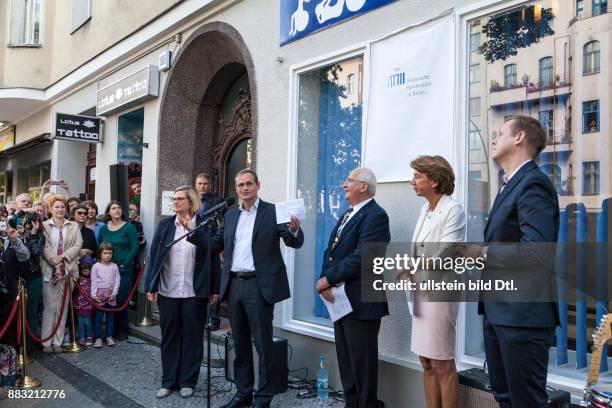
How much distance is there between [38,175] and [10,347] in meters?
10.9

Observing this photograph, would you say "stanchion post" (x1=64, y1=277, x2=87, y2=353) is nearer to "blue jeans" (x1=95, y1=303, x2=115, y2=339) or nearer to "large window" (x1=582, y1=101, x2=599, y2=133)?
"blue jeans" (x1=95, y1=303, x2=115, y2=339)

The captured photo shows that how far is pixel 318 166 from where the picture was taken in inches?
230

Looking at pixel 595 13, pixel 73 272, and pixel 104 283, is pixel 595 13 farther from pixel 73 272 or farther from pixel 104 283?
pixel 73 272

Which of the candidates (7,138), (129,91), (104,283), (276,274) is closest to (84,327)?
(104,283)

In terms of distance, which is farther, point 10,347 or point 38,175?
point 38,175

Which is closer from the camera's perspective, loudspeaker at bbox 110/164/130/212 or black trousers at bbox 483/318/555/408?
black trousers at bbox 483/318/555/408

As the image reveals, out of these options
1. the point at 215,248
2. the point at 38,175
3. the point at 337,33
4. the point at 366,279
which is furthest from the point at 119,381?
the point at 38,175

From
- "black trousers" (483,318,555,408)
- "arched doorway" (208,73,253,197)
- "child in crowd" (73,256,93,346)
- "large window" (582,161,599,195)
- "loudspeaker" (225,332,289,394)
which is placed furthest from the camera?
"arched doorway" (208,73,253,197)

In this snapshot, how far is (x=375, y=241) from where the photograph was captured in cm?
398

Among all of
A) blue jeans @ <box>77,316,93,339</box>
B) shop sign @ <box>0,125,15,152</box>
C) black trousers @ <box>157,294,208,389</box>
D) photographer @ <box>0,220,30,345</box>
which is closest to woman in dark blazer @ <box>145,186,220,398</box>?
black trousers @ <box>157,294,208,389</box>

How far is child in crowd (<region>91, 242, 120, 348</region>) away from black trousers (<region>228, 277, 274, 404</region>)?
9.74ft

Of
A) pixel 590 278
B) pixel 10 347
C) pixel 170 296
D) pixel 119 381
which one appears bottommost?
pixel 119 381

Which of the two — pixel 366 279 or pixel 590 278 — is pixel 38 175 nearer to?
pixel 366 279

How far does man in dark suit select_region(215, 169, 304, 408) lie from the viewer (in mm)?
4398
